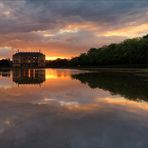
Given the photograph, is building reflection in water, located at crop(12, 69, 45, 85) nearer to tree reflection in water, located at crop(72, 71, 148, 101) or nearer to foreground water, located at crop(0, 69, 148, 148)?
tree reflection in water, located at crop(72, 71, 148, 101)

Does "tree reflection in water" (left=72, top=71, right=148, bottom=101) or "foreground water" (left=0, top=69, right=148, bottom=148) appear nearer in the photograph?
"foreground water" (left=0, top=69, right=148, bottom=148)

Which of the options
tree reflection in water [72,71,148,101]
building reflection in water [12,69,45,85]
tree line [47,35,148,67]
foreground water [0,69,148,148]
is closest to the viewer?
foreground water [0,69,148,148]

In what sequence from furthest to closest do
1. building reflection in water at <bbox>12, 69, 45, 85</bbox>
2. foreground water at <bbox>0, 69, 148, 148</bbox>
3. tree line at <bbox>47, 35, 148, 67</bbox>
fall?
tree line at <bbox>47, 35, 148, 67</bbox> → building reflection in water at <bbox>12, 69, 45, 85</bbox> → foreground water at <bbox>0, 69, 148, 148</bbox>

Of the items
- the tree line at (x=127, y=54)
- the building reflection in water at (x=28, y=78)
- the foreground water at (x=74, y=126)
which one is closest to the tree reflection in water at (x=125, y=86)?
the foreground water at (x=74, y=126)

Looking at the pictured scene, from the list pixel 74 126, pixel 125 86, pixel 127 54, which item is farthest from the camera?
pixel 127 54

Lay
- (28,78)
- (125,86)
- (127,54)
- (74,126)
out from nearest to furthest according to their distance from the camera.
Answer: (74,126) < (125,86) < (28,78) < (127,54)

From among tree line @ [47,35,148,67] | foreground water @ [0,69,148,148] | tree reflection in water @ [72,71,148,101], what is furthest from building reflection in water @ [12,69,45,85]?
tree line @ [47,35,148,67]

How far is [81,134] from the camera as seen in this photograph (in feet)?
32.0

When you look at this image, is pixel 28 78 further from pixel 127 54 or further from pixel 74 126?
pixel 127 54

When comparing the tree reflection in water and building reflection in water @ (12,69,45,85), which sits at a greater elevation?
the tree reflection in water

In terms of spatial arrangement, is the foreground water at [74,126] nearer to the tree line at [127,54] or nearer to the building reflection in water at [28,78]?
the building reflection in water at [28,78]

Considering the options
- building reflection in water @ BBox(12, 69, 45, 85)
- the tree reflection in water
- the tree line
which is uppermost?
the tree line

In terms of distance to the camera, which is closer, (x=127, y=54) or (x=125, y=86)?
(x=125, y=86)

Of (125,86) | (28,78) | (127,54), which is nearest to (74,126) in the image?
(125,86)
